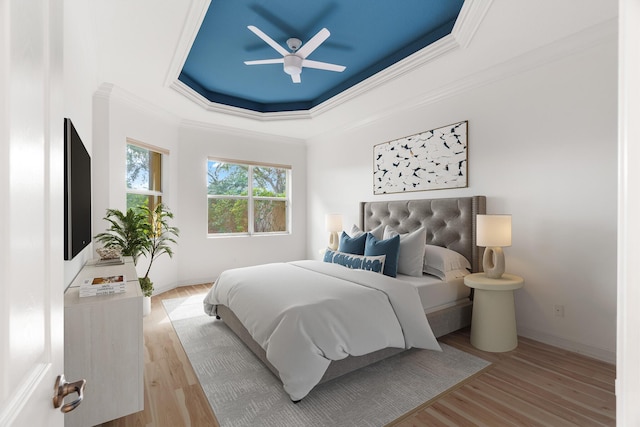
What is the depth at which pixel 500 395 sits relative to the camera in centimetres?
203

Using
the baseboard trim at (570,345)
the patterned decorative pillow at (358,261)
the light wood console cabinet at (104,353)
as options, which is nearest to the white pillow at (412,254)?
the patterned decorative pillow at (358,261)

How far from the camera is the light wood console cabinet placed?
1.60m

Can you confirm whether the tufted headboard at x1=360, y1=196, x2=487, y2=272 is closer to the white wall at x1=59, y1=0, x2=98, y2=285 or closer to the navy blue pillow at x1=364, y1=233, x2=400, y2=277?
the navy blue pillow at x1=364, y1=233, x2=400, y2=277

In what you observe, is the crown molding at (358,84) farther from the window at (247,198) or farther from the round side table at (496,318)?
the round side table at (496,318)

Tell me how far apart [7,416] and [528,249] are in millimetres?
3484

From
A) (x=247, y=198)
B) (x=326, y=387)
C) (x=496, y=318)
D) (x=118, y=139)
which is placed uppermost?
(x=118, y=139)

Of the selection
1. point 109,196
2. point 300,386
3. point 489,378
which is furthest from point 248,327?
point 109,196

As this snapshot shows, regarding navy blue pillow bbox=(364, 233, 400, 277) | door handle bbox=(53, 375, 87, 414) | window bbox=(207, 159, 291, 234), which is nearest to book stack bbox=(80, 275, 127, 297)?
door handle bbox=(53, 375, 87, 414)

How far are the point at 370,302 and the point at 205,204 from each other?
3.59 meters

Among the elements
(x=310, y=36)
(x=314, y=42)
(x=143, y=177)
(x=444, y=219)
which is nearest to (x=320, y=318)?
(x=444, y=219)

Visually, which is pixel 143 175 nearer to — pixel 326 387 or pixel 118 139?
pixel 118 139

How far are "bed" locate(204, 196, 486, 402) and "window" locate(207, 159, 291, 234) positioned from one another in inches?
86.6

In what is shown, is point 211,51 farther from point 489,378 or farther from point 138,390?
point 489,378

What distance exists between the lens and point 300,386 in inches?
75.6
